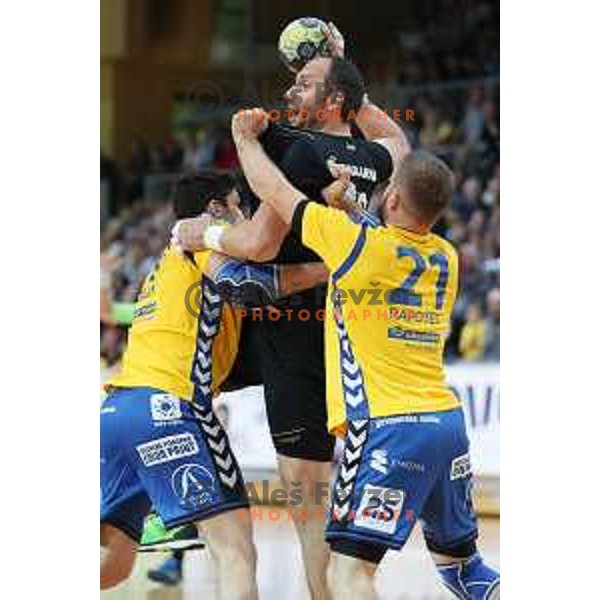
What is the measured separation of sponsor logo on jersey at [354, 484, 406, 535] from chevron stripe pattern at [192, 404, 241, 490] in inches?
30.9

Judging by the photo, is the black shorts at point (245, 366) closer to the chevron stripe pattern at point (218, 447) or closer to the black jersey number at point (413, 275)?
the chevron stripe pattern at point (218, 447)

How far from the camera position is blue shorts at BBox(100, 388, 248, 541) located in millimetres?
5543

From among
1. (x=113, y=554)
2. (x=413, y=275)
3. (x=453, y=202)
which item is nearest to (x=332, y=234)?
(x=413, y=275)

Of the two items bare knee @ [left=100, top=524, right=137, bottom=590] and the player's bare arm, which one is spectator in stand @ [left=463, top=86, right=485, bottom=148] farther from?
bare knee @ [left=100, top=524, right=137, bottom=590]

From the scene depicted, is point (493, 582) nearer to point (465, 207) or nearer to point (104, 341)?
point (104, 341)

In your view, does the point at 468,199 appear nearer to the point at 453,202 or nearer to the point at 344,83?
the point at 453,202

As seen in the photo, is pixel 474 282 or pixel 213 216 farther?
pixel 474 282

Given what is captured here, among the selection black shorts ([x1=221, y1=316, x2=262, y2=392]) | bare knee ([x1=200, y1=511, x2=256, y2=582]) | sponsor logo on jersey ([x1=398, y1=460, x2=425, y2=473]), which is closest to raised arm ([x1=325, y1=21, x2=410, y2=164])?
black shorts ([x1=221, y1=316, x2=262, y2=392])
